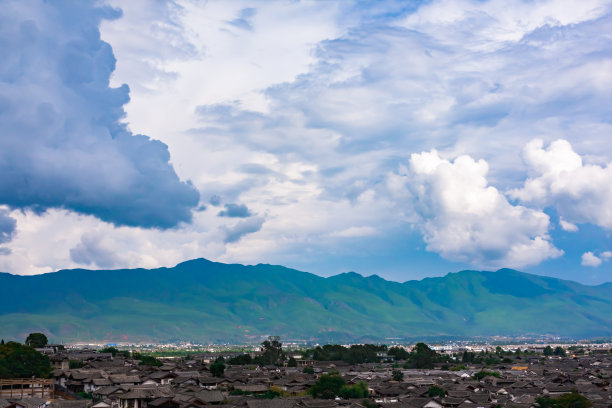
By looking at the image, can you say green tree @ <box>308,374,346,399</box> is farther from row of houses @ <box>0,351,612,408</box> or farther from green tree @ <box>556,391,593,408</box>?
green tree @ <box>556,391,593,408</box>

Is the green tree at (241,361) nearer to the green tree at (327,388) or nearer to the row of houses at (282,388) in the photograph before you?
the row of houses at (282,388)

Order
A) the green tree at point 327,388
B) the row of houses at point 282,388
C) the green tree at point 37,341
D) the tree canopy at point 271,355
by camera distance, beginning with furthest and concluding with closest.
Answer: the tree canopy at point 271,355 < the green tree at point 37,341 < the green tree at point 327,388 < the row of houses at point 282,388

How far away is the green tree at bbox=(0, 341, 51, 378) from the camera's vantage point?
181 feet

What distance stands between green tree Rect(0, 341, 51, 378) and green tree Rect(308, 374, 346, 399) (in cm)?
2199

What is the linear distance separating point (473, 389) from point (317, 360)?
4295 centimetres

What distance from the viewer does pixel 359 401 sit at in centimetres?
5438

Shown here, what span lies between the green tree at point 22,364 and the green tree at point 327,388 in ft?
72.1

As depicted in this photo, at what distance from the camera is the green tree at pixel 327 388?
58.5 meters

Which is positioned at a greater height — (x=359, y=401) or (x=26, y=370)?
(x=26, y=370)

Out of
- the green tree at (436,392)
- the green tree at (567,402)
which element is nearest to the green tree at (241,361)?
the green tree at (436,392)

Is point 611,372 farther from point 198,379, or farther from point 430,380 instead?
point 198,379

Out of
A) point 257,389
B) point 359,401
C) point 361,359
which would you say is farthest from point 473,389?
point 361,359

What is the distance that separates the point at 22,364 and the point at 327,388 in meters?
24.7

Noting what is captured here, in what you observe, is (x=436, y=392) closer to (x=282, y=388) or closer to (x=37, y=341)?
(x=282, y=388)
